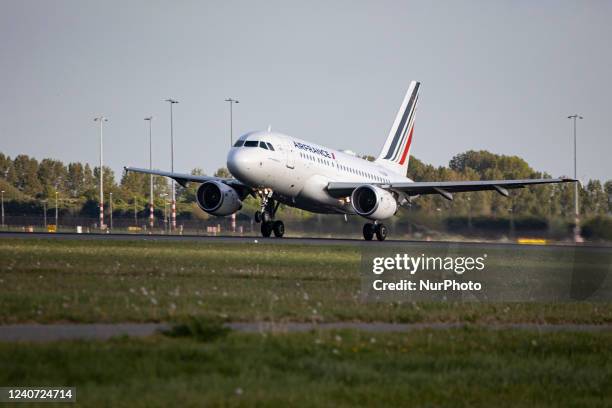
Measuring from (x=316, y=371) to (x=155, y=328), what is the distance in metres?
3.13

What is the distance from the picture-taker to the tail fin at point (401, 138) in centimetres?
6216

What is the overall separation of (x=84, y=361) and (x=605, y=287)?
17.5 meters

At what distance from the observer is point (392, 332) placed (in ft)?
49.1

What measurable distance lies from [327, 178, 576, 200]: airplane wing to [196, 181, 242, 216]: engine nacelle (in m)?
4.57

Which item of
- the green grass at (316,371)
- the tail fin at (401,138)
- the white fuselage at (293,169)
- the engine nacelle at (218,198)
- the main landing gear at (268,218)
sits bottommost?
the green grass at (316,371)

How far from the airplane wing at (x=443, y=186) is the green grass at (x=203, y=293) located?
18686 millimetres

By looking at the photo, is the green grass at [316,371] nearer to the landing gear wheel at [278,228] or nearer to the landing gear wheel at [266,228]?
the landing gear wheel at [266,228]

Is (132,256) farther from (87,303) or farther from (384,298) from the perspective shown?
(87,303)

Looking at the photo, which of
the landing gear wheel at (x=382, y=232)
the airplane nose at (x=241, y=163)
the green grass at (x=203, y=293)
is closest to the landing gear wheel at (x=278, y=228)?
the airplane nose at (x=241, y=163)

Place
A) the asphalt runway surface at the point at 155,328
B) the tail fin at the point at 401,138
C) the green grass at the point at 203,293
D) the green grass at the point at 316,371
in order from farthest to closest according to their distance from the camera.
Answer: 1. the tail fin at the point at 401,138
2. the green grass at the point at 203,293
3. the asphalt runway surface at the point at 155,328
4. the green grass at the point at 316,371

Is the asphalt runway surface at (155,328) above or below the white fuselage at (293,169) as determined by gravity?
below

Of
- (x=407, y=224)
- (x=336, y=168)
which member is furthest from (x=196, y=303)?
(x=336, y=168)

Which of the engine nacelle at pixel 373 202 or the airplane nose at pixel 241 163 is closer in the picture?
the airplane nose at pixel 241 163

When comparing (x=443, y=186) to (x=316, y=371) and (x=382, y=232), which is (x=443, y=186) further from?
(x=316, y=371)
